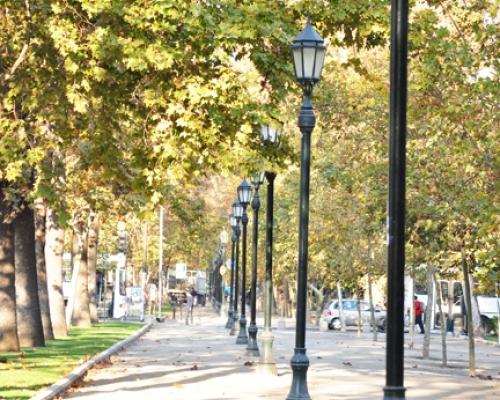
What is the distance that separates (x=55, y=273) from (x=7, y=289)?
1499 cm

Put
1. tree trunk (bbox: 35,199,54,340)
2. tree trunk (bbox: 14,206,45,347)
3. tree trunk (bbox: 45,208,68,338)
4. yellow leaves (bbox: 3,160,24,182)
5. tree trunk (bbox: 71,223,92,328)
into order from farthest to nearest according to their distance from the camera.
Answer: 1. tree trunk (bbox: 71,223,92,328)
2. tree trunk (bbox: 45,208,68,338)
3. tree trunk (bbox: 35,199,54,340)
4. tree trunk (bbox: 14,206,45,347)
5. yellow leaves (bbox: 3,160,24,182)

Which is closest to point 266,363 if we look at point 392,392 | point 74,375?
point 74,375

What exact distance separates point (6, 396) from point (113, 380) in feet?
16.5

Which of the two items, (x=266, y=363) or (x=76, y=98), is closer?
(x=76, y=98)

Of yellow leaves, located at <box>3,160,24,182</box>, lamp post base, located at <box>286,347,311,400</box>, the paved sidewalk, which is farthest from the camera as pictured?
the paved sidewalk

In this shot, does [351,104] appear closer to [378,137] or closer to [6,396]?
[378,137]

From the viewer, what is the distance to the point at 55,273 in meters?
43.0

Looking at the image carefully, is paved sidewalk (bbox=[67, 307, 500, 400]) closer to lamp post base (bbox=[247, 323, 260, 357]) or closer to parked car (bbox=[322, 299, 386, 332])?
lamp post base (bbox=[247, 323, 260, 357])

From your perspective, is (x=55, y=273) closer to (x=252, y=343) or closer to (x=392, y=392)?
(x=252, y=343)

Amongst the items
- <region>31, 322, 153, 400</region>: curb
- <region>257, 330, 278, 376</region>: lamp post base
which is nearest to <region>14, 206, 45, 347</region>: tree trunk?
<region>31, 322, 153, 400</region>: curb

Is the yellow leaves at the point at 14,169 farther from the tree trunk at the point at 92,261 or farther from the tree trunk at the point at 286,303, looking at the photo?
the tree trunk at the point at 286,303

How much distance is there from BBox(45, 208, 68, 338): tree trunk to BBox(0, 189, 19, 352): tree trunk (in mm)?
11151

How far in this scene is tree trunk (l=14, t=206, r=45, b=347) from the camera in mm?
29844

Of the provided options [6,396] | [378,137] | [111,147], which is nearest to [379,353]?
[378,137]
